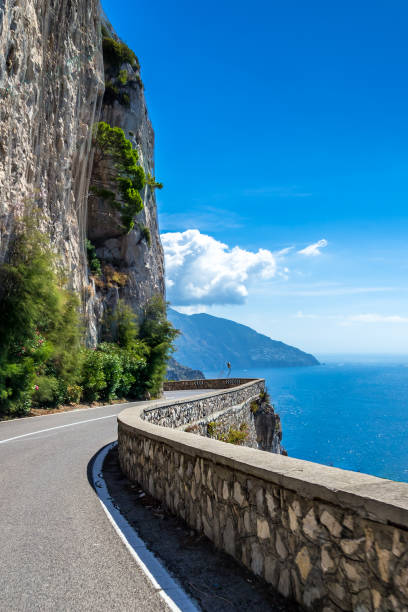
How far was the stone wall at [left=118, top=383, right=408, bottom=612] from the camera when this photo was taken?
8.68ft

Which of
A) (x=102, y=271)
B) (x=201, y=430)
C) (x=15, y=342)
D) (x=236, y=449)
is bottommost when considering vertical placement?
(x=201, y=430)

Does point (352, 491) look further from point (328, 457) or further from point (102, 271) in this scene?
point (328, 457)

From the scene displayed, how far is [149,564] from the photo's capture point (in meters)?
4.22

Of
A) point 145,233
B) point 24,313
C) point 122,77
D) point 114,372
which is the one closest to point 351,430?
point 145,233

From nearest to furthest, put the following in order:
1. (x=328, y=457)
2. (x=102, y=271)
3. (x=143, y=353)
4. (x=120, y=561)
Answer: (x=120, y=561) < (x=143, y=353) < (x=102, y=271) < (x=328, y=457)

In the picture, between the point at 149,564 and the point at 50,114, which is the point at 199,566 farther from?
the point at 50,114

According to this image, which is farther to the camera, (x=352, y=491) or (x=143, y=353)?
(x=143, y=353)

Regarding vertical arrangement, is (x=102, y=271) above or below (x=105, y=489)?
above

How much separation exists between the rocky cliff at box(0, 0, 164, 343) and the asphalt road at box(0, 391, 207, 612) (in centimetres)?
1145

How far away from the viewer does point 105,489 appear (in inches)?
279

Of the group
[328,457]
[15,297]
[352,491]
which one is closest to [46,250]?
[15,297]

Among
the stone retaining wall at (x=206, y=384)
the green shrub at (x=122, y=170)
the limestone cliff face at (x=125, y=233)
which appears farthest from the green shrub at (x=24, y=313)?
the green shrub at (x=122, y=170)

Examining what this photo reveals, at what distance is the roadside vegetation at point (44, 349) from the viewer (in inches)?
655

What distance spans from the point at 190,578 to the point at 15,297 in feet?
47.8
